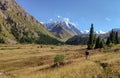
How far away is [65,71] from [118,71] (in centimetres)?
692

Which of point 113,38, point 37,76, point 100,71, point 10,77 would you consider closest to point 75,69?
point 100,71

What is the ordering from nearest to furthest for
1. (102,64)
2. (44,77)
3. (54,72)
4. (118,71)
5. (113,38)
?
1. (44,77)
2. (54,72)
3. (118,71)
4. (102,64)
5. (113,38)

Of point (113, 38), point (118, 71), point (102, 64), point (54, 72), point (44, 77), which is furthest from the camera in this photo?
point (113, 38)

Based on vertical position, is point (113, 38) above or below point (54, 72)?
above

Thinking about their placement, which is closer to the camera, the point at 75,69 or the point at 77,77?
the point at 77,77

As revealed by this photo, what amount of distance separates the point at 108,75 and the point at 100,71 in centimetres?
138

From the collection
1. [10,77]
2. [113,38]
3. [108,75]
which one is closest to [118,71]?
[108,75]

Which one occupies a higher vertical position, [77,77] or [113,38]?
[113,38]

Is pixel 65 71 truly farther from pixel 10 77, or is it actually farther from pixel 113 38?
pixel 113 38

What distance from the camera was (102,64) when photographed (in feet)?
109

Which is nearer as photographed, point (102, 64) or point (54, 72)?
point (54, 72)

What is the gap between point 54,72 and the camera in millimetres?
27516

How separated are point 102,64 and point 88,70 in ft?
15.5

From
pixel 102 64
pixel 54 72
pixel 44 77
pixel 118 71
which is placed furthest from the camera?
pixel 102 64
